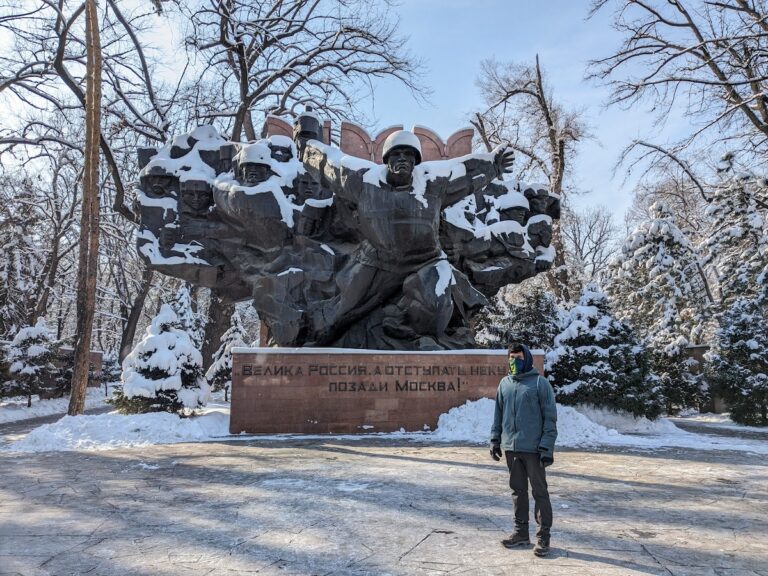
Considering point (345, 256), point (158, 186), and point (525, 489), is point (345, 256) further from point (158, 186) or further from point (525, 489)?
point (525, 489)

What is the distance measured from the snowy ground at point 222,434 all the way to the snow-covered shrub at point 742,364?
441 cm

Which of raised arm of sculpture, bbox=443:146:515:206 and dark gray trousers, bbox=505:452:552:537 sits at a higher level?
raised arm of sculpture, bbox=443:146:515:206

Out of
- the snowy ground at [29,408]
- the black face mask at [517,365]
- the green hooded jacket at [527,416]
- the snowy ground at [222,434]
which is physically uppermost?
the black face mask at [517,365]

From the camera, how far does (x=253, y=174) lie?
469 inches

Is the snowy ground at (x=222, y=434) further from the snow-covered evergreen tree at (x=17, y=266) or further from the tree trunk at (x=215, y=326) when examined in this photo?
the snow-covered evergreen tree at (x=17, y=266)

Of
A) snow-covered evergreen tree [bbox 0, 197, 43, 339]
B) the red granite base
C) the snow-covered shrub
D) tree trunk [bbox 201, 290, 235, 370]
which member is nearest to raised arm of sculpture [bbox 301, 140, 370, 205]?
the red granite base

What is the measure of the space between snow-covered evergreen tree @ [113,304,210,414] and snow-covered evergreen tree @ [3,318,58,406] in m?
9.16

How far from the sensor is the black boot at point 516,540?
3977mm

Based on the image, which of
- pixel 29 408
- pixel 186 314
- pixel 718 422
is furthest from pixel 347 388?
pixel 186 314

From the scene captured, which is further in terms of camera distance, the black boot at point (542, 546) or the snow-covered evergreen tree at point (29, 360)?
the snow-covered evergreen tree at point (29, 360)

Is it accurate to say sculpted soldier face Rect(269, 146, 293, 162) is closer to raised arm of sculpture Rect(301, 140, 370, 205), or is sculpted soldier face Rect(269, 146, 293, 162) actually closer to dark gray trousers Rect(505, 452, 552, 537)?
raised arm of sculpture Rect(301, 140, 370, 205)

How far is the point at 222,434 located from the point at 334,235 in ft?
15.5

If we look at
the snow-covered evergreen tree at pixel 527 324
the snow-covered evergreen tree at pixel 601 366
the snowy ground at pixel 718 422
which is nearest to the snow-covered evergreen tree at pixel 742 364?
A: the snowy ground at pixel 718 422

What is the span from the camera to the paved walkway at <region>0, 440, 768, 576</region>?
367 centimetres
